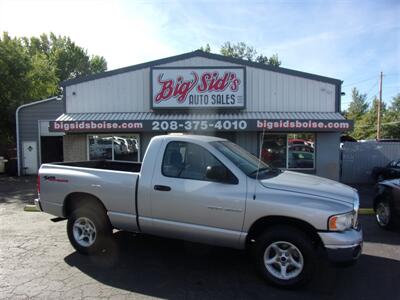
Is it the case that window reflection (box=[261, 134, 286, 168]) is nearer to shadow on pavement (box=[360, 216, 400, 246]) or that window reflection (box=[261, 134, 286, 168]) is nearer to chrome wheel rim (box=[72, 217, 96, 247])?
shadow on pavement (box=[360, 216, 400, 246])

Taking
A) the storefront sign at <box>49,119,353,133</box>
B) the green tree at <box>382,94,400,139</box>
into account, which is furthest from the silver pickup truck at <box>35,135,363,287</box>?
the green tree at <box>382,94,400,139</box>

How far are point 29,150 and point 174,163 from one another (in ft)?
59.3

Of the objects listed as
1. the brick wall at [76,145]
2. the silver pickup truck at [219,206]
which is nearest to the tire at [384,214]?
the silver pickup truck at [219,206]

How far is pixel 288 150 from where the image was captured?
46.2 feet

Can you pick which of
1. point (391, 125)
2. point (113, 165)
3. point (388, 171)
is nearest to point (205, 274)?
point (113, 165)

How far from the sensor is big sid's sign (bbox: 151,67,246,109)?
547 inches

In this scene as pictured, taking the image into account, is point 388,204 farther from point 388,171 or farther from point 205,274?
point 388,171

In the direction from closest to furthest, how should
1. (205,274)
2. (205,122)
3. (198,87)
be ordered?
(205,274) < (205,122) < (198,87)

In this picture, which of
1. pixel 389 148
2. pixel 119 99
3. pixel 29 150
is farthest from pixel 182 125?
pixel 29 150

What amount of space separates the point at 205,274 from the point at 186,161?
5.30ft

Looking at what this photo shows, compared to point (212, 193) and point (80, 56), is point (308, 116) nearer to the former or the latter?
point (212, 193)

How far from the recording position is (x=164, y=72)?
14039 millimetres

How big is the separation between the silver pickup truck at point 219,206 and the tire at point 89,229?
2 centimetres

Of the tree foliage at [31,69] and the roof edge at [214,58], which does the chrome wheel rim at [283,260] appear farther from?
the tree foliage at [31,69]
